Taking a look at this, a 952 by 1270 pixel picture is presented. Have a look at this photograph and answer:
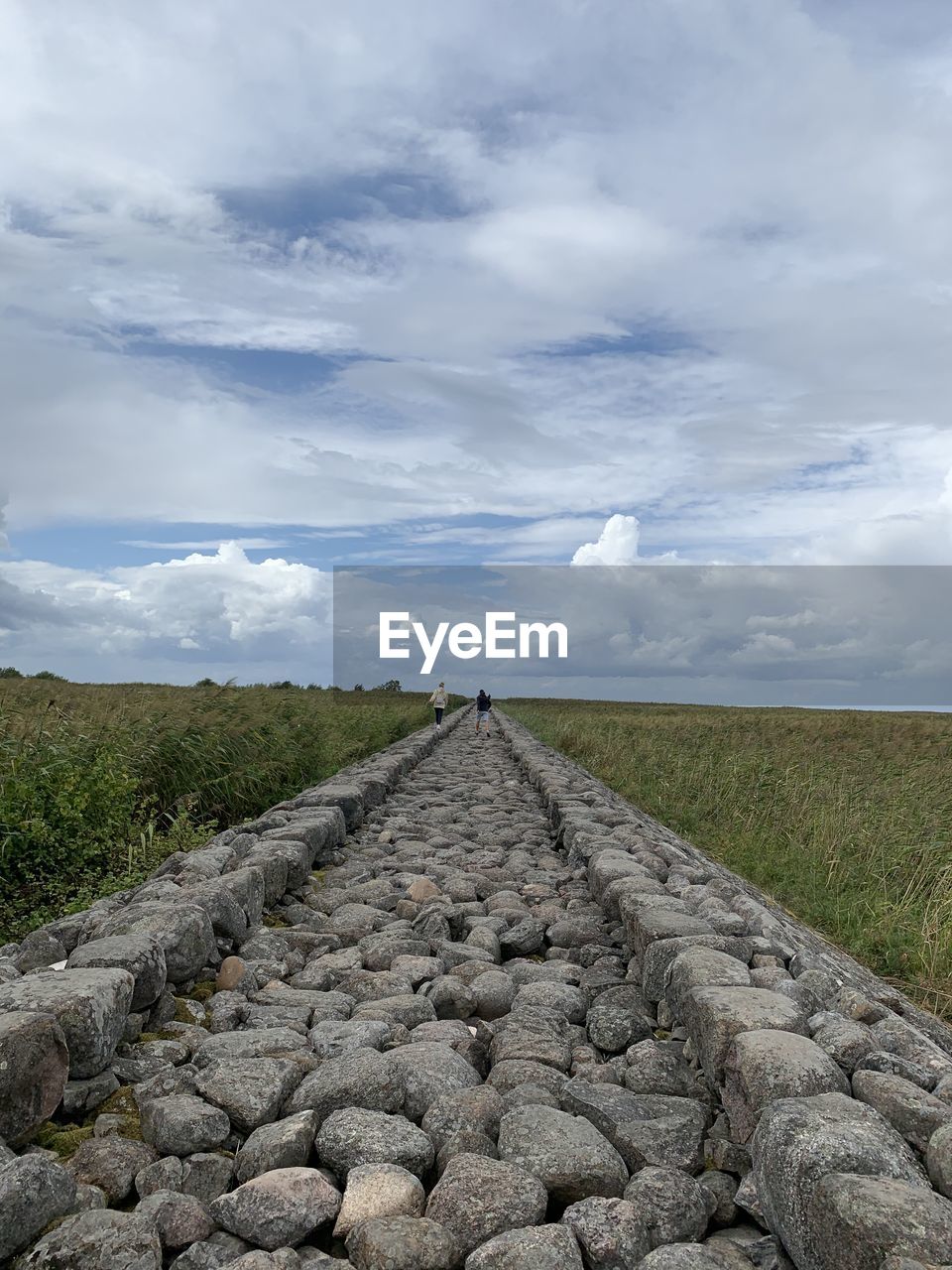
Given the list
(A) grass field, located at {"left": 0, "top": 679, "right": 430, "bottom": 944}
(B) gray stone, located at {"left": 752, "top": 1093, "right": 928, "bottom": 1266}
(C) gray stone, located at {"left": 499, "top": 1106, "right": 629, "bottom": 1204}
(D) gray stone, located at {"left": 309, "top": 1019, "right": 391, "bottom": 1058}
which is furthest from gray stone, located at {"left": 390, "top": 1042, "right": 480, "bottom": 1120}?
(A) grass field, located at {"left": 0, "top": 679, "right": 430, "bottom": 944}

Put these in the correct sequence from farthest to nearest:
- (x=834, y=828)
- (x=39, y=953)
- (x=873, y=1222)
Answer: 1. (x=834, y=828)
2. (x=39, y=953)
3. (x=873, y=1222)

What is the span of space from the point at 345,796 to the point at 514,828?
1.56m

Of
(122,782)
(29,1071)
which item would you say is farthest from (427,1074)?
(122,782)

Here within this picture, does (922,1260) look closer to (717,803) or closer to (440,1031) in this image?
(440,1031)

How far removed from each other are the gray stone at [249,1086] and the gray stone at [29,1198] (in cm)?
53

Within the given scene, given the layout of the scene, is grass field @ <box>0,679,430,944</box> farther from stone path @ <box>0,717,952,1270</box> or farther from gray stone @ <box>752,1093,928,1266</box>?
gray stone @ <box>752,1093,928,1266</box>

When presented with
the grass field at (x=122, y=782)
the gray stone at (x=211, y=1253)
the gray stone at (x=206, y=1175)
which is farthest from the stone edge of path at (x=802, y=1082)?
the grass field at (x=122, y=782)

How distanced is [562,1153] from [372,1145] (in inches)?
21.0

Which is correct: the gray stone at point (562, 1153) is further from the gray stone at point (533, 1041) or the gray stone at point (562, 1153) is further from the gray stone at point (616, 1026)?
the gray stone at point (616, 1026)

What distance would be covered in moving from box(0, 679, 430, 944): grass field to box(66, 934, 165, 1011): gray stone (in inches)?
99.2

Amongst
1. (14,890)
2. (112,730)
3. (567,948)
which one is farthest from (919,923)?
(112,730)

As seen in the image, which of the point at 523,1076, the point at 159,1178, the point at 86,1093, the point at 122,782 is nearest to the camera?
the point at 159,1178

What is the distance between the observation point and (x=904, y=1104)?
256cm

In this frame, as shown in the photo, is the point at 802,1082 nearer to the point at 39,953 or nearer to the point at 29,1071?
the point at 29,1071
